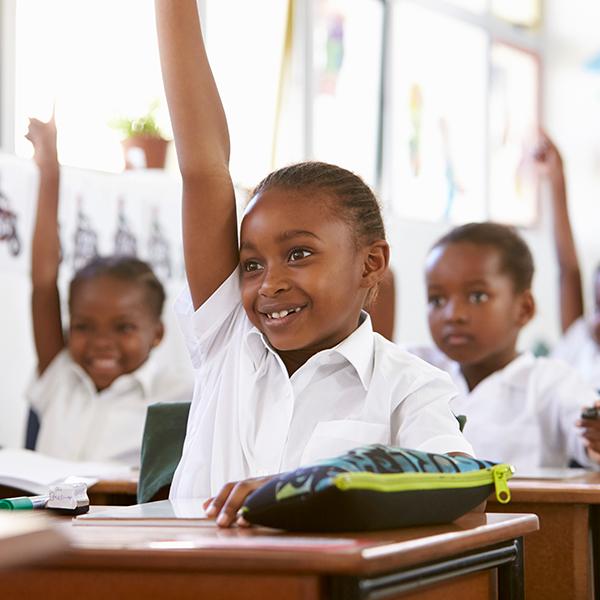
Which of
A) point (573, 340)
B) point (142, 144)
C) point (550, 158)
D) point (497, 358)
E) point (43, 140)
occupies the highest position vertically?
point (142, 144)

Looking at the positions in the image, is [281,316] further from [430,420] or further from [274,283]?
[430,420]

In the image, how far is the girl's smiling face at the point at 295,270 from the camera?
1729 mm

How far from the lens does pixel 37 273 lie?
3408 millimetres

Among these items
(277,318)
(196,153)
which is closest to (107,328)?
(196,153)

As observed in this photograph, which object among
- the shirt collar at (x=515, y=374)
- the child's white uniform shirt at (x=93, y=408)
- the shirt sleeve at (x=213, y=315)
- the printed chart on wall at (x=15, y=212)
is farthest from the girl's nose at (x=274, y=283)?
the printed chart on wall at (x=15, y=212)

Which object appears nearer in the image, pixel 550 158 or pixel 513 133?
pixel 550 158

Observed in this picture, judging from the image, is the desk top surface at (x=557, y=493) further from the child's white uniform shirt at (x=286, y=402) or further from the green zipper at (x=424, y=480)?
the green zipper at (x=424, y=480)

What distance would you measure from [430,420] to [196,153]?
575 millimetres

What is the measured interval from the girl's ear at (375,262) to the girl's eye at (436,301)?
47.2 inches

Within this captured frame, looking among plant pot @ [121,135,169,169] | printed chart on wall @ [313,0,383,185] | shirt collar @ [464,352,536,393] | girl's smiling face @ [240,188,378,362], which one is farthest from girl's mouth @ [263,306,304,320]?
printed chart on wall @ [313,0,383,185]

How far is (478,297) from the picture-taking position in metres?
3.06

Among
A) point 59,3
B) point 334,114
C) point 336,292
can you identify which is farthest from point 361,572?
point 334,114

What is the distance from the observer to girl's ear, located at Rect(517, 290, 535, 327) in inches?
124

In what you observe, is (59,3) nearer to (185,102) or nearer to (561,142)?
(185,102)
